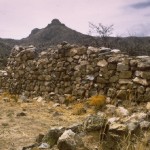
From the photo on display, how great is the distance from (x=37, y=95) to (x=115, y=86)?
3151mm

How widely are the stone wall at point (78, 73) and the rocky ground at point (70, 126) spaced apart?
35cm

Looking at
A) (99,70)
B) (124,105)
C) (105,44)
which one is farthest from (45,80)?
(105,44)

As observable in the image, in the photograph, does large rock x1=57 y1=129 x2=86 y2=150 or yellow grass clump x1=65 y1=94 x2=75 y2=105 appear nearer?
large rock x1=57 y1=129 x2=86 y2=150

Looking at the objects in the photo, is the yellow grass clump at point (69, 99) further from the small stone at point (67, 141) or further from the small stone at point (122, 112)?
the small stone at point (67, 141)

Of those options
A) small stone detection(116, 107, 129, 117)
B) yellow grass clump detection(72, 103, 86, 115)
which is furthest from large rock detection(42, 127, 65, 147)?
yellow grass clump detection(72, 103, 86, 115)

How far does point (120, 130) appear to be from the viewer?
5.23 m

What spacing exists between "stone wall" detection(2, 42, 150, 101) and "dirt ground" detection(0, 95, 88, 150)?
2.25ft

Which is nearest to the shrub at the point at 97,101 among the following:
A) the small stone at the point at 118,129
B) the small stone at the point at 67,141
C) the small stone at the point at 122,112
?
the small stone at the point at 122,112

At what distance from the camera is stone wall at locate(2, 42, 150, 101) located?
9156mm

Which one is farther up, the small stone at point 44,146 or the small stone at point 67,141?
the small stone at point 67,141

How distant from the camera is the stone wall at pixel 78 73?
30.0ft

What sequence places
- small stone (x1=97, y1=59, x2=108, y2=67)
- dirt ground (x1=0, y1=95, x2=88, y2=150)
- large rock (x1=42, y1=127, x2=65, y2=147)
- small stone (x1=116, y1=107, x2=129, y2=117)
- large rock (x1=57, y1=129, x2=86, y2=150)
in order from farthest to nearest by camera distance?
A: small stone (x1=97, y1=59, x2=108, y2=67) < small stone (x1=116, y1=107, x2=129, y2=117) < dirt ground (x1=0, y1=95, x2=88, y2=150) < large rock (x1=42, y1=127, x2=65, y2=147) < large rock (x1=57, y1=129, x2=86, y2=150)

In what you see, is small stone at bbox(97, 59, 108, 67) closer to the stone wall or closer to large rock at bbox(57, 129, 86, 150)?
the stone wall

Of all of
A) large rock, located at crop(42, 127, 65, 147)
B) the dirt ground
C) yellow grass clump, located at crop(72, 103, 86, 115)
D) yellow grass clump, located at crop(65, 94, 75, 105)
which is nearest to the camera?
large rock, located at crop(42, 127, 65, 147)
